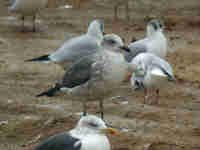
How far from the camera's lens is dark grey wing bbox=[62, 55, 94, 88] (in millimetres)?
6473

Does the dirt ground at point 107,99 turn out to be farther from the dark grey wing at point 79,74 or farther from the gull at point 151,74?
the dark grey wing at point 79,74

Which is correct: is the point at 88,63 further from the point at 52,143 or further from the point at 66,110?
the point at 52,143

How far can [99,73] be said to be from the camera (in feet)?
20.6

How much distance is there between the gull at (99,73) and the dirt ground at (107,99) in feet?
1.25

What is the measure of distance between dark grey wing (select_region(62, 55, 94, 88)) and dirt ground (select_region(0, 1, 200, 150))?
41 cm

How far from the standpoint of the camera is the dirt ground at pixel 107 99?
6.16 metres

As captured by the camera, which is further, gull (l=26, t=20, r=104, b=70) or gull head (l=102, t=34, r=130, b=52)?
gull (l=26, t=20, r=104, b=70)

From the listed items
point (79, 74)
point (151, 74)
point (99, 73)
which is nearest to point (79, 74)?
point (79, 74)

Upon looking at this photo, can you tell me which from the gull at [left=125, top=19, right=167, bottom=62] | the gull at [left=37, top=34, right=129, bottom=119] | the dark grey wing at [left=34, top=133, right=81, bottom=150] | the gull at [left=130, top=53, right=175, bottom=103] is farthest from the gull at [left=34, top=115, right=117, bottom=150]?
the gull at [left=125, top=19, right=167, bottom=62]

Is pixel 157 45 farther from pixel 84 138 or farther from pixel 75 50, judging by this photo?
pixel 84 138

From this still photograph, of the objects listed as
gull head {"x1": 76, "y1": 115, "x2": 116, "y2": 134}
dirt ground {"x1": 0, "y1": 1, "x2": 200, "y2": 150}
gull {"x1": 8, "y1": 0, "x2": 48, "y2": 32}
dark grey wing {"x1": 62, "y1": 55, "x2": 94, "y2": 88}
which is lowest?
dirt ground {"x1": 0, "y1": 1, "x2": 200, "y2": 150}

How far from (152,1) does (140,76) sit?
865 centimetres

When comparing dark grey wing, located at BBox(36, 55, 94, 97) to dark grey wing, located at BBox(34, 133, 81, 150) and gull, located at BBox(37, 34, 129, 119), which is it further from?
dark grey wing, located at BBox(34, 133, 81, 150)

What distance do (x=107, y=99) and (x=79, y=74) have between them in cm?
161
